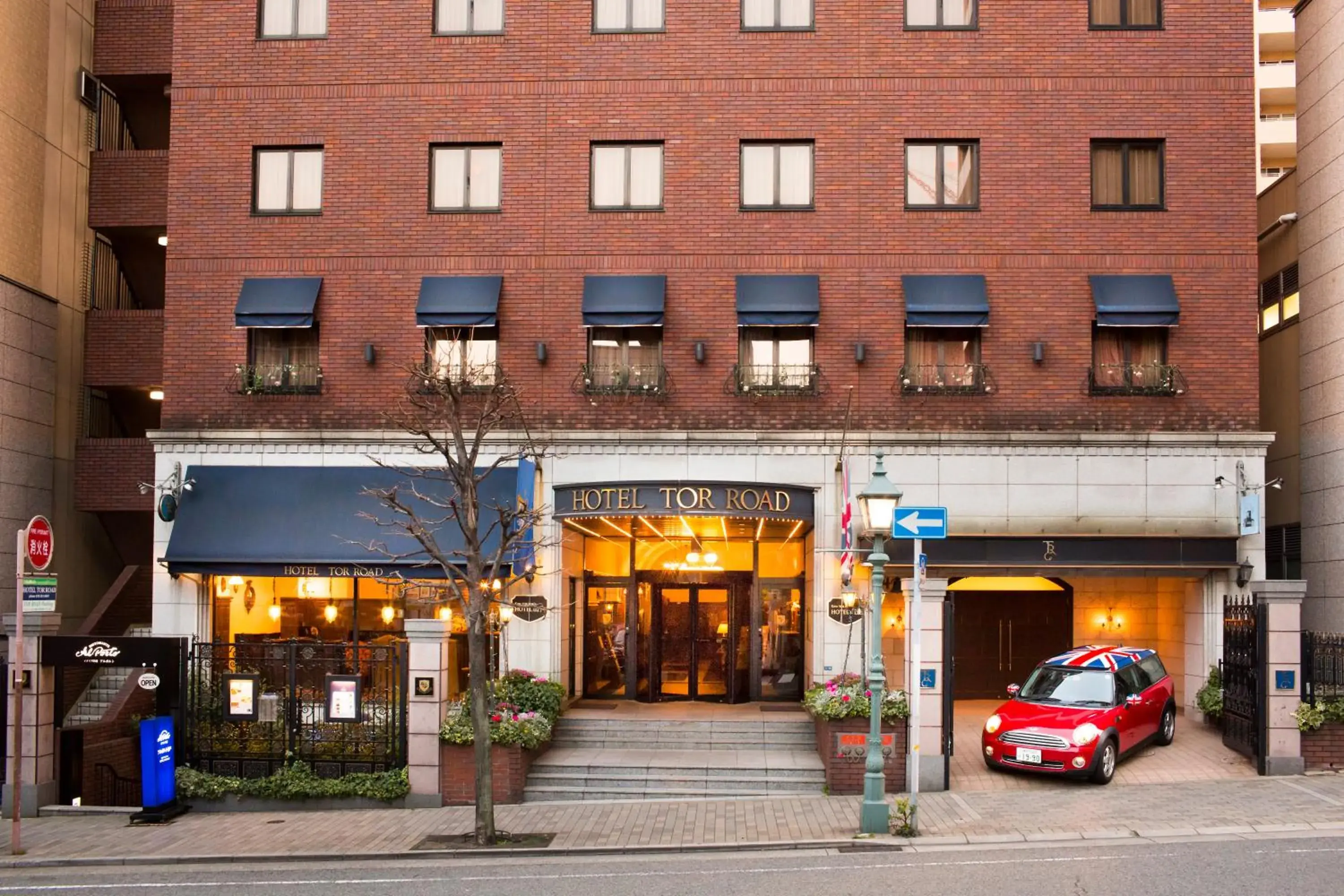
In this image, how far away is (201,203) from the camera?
949 inches

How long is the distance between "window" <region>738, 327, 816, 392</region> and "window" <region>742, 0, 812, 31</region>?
5.68m

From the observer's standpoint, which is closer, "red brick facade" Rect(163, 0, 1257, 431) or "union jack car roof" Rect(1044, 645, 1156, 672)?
"union jack car roof" Rect(1044, 645, 1156, 672)

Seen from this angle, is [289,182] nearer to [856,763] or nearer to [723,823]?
[723,823]

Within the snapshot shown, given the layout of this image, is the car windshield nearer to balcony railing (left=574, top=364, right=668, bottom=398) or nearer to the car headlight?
the car headlight

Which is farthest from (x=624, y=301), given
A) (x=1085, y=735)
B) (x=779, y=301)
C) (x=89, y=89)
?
(x=89, y=89)

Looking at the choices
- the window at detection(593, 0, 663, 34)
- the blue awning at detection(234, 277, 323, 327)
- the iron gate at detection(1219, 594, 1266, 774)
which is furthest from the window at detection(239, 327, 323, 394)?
the iron gate at detection(1219, 594, 1266, 774)

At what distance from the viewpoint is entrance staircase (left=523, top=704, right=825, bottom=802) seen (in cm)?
1931

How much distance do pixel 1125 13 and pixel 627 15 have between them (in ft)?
30.0

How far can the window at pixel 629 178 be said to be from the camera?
931 inches

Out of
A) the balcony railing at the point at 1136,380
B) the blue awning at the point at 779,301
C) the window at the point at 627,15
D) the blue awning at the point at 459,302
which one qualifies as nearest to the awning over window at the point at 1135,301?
the balcony railing at the point at 1136,380

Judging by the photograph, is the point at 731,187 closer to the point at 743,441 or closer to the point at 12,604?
the point at 743,441

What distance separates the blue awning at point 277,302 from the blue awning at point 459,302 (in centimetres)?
202

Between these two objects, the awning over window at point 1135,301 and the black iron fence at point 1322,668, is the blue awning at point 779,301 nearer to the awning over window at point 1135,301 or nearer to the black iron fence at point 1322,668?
the awning over window at point 1135,301

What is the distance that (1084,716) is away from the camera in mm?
18781
